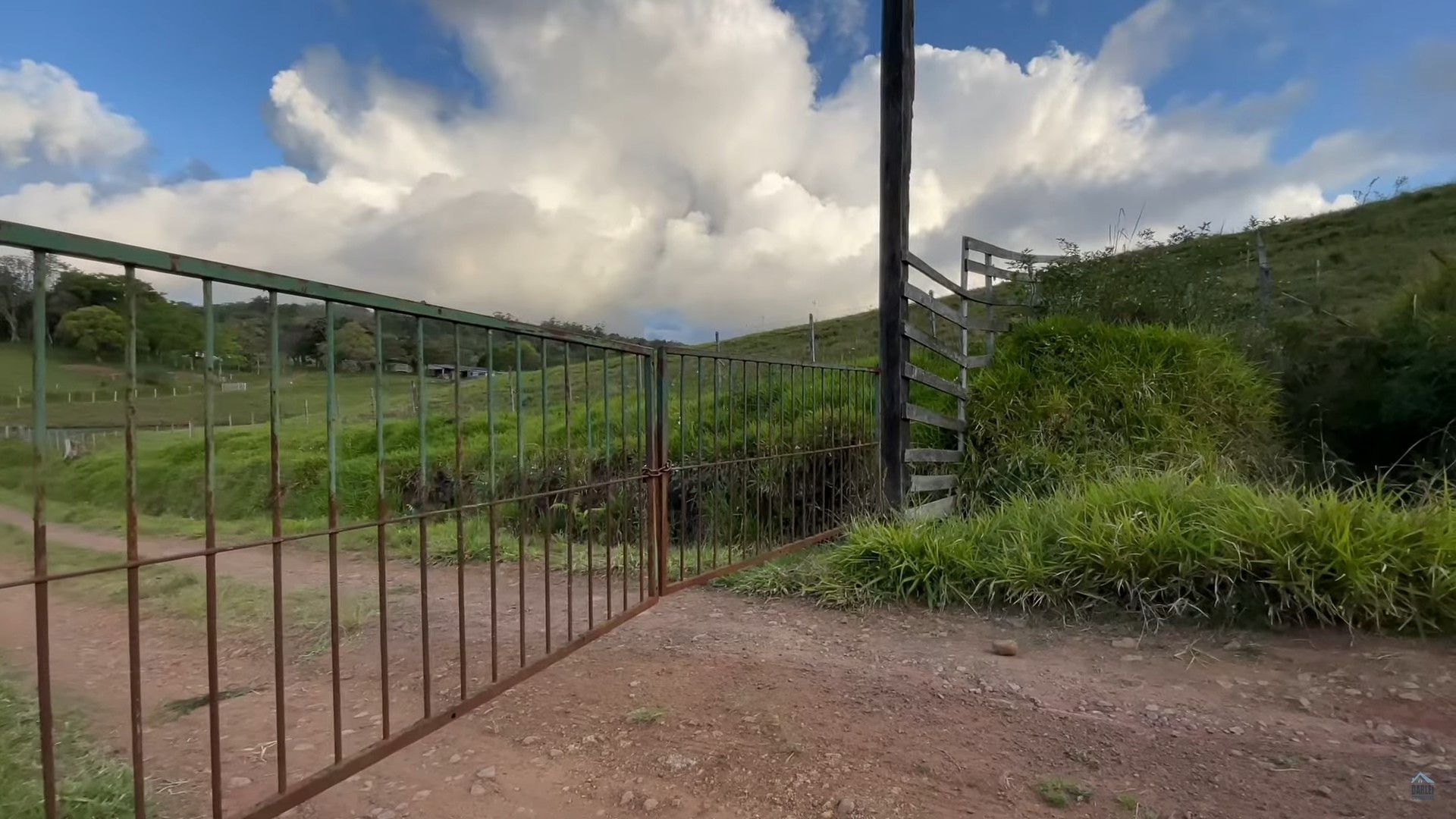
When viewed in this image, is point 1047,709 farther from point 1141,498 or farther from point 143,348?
point 143,348

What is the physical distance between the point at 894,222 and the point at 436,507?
3.96 m

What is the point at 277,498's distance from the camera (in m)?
2.04

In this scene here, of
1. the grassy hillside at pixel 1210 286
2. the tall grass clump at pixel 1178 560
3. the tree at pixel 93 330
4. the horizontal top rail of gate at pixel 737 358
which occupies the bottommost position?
the tall grass clump at pixel 1178 560

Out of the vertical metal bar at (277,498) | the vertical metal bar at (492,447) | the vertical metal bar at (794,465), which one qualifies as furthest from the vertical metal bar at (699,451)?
the vertical metal bar at (277,498)

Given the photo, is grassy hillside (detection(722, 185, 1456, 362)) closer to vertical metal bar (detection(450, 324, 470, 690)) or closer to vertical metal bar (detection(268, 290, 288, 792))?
vertical metal bar (detection(450, 324, 470, 690))

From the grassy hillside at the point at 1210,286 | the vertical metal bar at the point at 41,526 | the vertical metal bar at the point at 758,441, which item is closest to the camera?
the vertical metal bar at the point at 41,526

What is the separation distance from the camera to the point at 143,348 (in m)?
1.78

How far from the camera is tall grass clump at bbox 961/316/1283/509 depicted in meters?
6.41

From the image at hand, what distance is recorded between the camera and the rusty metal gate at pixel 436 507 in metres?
1.73

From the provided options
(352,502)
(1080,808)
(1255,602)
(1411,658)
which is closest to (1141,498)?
(1255,602)

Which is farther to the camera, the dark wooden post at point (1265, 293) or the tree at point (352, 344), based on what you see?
the dark wooden post at point (1265, 293)

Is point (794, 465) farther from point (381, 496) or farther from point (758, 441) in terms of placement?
point (381, 496)

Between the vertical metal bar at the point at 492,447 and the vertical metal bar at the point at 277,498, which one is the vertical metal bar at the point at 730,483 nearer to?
the vertical metal bar at the point at 492,447

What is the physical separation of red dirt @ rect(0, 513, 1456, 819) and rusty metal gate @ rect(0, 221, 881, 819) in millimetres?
161
